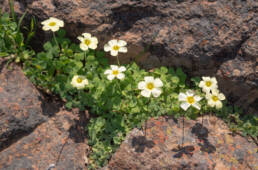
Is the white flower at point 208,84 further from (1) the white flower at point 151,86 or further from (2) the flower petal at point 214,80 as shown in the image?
(1) the white flower at point 151,86

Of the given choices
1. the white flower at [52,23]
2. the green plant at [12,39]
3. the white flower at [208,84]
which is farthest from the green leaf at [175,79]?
the green plant at [12,39]

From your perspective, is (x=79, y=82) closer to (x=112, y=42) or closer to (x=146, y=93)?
(x=112, y=42)

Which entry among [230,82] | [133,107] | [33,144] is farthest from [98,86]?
[230,82]

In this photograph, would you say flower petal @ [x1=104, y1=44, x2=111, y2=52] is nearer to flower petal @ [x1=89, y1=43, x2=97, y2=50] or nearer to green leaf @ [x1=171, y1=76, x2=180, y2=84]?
flower petal @ [x1=89, y1=43, x2=97, y2=50]

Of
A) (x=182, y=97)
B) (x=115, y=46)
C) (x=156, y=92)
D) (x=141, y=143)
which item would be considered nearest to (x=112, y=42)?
(x=115, y=46)

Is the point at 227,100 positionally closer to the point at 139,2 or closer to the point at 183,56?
the point at 183,56

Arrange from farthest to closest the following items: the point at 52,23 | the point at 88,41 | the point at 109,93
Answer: the point at 109,93, the point at 88,41, the point at 52,23
